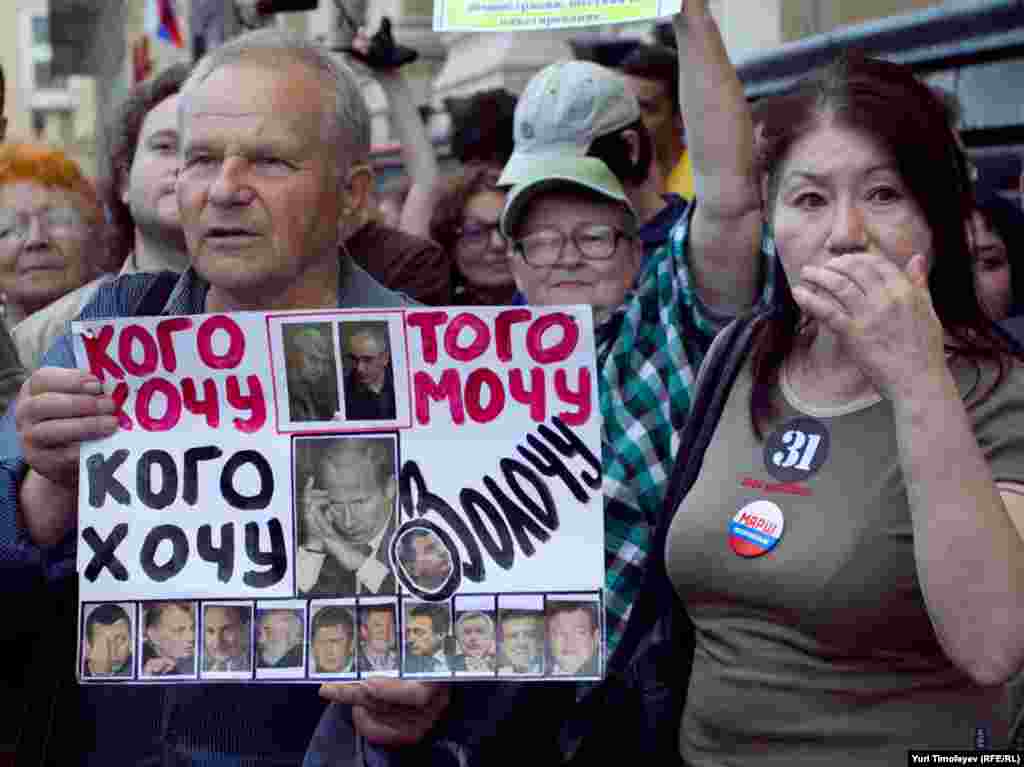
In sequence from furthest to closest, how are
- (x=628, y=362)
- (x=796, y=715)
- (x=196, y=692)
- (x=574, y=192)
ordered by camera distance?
(x=574, y=192)
(x=628, y=362)
(x=196, y=692)
(x=796, y=715)

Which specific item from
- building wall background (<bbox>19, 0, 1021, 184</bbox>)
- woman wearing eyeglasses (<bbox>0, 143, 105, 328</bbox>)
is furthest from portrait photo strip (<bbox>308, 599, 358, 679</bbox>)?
building wall background (<bbox>19, 0, 1021, 184</bbox>)

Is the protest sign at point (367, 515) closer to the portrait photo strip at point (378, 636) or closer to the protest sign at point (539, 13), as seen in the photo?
the portrait photo strip at point (378, 636)

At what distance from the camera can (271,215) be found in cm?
266

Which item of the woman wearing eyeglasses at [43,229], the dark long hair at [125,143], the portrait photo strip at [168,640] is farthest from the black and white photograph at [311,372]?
the woman wearing eyeglasses at [43,229]

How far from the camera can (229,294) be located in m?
2.73

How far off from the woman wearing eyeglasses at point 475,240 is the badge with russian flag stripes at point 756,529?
9.15ft

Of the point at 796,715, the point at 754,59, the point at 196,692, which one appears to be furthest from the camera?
the point at 754,59

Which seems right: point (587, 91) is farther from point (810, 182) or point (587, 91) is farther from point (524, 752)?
point (524, 752)

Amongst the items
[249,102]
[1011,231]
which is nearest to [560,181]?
[249,102]

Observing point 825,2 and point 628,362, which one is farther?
point 825,2

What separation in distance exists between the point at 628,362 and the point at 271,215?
736 millimetres

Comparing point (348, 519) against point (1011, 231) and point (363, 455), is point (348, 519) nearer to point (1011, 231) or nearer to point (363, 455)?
point (363, 455)

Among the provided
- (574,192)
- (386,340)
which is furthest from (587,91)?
(386,340)

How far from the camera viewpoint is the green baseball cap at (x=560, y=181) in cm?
367
